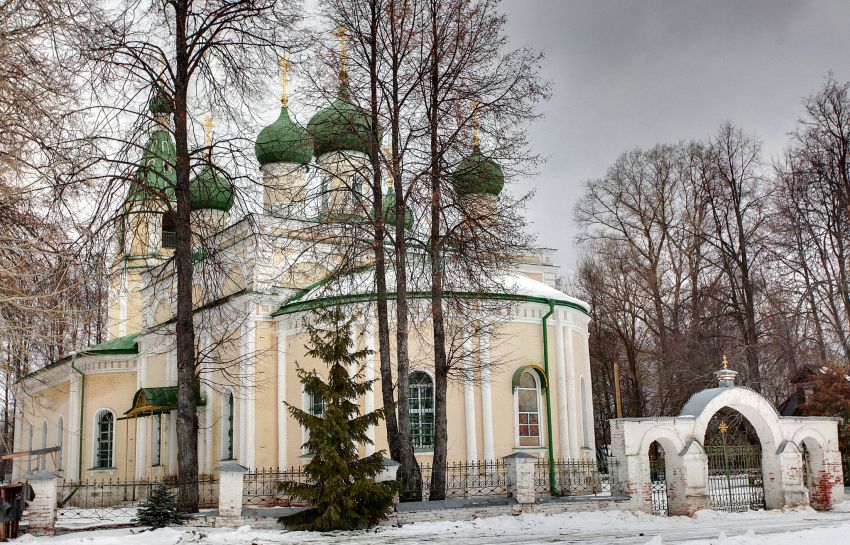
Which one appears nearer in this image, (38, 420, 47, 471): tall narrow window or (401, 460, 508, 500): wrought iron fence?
(401, 460, 508, 500): wrought iron fence

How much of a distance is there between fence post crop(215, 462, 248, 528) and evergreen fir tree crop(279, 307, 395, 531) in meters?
0.72

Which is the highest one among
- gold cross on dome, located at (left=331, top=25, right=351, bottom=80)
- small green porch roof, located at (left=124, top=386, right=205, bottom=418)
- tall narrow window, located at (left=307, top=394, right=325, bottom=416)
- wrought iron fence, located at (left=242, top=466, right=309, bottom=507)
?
gold cross on dome, located at (left=331, top=25, right=351, bottom=80)

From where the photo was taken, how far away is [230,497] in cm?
1285

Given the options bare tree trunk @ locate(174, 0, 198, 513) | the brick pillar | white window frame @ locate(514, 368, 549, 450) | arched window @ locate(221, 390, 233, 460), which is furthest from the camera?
arched window @ locate(221, 390, 233, 460)

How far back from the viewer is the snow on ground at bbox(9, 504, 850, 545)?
1134cm

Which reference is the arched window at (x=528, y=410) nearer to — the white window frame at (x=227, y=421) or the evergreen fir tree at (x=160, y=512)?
the white window frame at (x=227, y=421)

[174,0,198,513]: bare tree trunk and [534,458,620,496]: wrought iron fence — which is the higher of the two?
[174,0,198,513]: bare tree trunk

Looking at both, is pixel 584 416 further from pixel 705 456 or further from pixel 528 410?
pixel 705 456

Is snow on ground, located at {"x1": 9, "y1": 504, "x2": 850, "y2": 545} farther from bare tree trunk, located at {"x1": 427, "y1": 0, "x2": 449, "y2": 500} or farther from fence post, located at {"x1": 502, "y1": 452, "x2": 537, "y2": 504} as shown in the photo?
bare tree trunk, located at {"x1": 427, "y1": 0, "x2": 449, "y2": 500}

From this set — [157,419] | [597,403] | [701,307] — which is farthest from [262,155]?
[597,403]

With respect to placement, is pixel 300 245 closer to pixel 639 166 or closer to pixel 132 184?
pixel 132 184

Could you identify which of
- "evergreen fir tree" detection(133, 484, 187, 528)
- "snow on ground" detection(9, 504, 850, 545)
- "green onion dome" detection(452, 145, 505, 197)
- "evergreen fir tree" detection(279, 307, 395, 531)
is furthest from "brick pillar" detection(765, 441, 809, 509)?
"evergreen fir tree" detection(133, 484, 187, 528)

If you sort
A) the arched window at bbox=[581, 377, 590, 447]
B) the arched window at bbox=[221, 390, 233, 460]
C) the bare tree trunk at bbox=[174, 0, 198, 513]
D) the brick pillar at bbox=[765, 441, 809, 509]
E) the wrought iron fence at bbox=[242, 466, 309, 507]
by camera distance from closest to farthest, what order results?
the bare tree trunk at bbox=[174, 0, 198, 513] < the brick pillar at bbox=[765, 441, 809, 509] < the wrought iron fence at bbox=[242, 466, 309, 507] < the arched window at bbox=[581, 377, 590, 447] < the arched window at bbox=[221, 390, 233, 460]

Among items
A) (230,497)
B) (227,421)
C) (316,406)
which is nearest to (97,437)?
(227,421)
